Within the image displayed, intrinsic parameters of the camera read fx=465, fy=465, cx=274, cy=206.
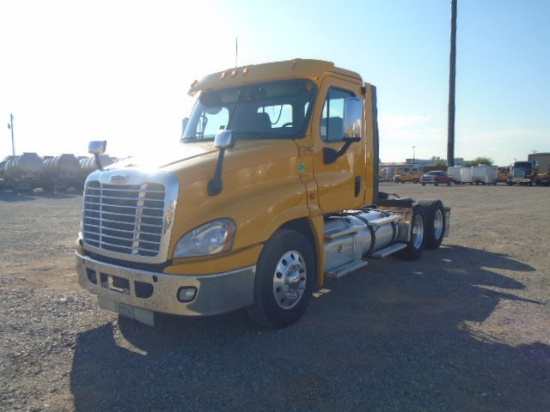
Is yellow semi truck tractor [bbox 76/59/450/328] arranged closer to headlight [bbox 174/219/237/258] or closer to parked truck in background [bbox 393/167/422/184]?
headlight [bbox 174/219/237/258]

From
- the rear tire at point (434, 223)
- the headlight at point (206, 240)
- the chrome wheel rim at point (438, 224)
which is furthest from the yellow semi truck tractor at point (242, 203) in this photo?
the chrome wheel rim at point (438, 224)

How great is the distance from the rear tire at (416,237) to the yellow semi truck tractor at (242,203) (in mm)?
2287

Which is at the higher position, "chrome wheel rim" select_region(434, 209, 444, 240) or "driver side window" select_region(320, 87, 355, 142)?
"driver side window" select_region(320, 87, 355, 142)

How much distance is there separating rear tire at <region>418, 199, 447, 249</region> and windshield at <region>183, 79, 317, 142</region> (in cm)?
498

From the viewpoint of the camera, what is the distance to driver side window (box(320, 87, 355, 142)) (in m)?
5.75

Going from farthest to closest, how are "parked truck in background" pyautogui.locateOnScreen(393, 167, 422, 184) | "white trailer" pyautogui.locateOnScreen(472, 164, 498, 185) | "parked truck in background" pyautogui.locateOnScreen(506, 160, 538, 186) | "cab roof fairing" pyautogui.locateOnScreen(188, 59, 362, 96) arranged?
1. "parked truck in background" pyautogui.locateOnScreen(393, 167, 422, 184)
2. "white trailer" pyautogui.locateOnScreen(472, 164, 498, 185)
3. "parked truck in background" pyautogui.locateOnScreen(506, 160, 538, 186)
4. "cab roof fairing" pyautogui.locateOnScreen(188, 59, 362, 96)

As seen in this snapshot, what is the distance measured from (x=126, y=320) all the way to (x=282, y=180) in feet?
8.18

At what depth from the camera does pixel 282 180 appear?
521 centimetres

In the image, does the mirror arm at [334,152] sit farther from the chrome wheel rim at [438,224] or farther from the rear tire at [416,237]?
the chrome wheel rim at [438,224]

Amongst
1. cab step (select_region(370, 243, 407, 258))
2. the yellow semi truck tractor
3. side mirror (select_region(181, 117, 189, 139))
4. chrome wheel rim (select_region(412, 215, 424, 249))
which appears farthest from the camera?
chrome wheel rim (select_region(412, 215, 424, 249))

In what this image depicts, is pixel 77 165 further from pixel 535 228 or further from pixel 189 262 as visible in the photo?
pixel 189 262

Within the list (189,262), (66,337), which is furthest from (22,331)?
(189,262)

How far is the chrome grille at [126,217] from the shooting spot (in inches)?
171

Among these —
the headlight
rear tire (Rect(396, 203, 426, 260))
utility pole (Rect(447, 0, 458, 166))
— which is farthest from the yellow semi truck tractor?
utility pole (Rect(447, 0, 458, 166))
